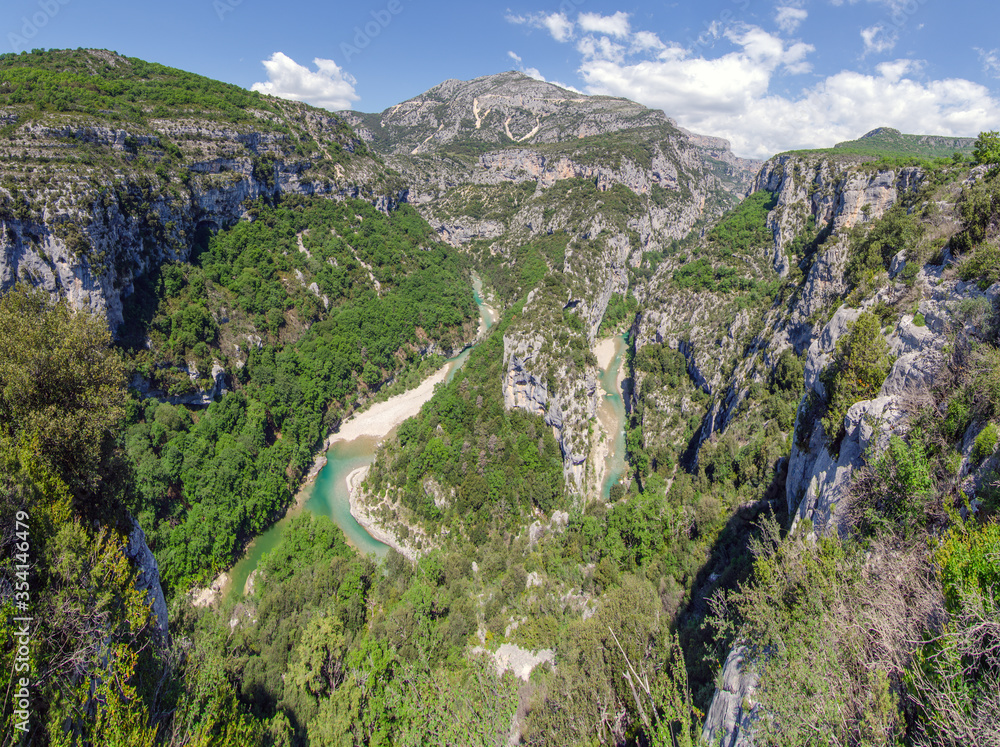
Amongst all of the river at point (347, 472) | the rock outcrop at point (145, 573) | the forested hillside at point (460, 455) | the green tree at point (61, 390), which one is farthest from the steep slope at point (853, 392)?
the river at point (347, 472)

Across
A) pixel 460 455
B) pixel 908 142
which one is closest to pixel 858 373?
pixel 460 455

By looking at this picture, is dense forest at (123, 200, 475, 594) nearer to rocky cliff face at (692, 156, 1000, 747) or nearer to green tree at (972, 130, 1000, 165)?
rocky cliff face at (692, 156, 1000, 747)

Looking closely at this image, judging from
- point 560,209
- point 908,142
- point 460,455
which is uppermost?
point 908,142

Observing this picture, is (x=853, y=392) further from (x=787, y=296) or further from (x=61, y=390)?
(x=787, y=296)

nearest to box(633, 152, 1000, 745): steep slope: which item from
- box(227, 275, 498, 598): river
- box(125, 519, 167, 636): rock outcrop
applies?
box(125, 519, 167, 636): rock outcrop

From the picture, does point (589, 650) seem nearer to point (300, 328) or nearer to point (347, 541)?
point (347, 541)
